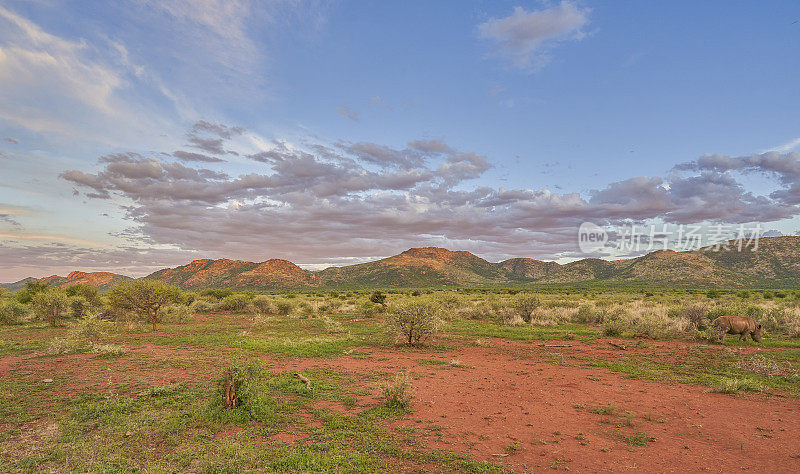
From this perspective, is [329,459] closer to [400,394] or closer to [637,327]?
[400,394]

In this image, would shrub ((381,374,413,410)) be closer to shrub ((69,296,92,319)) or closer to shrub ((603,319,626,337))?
shrub ((603,319,626,337))

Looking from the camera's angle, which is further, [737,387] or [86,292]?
[86,292]

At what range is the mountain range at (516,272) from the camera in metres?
88.1

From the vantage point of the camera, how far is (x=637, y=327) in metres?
23.2

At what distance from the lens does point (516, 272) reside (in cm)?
17188

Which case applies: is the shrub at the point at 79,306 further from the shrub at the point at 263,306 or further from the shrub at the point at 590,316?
the shrub at the point at 590,316

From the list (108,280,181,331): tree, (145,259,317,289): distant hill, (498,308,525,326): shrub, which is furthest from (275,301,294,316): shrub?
(145,259,317,289): distant hill

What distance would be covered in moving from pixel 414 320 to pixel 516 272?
16233cm

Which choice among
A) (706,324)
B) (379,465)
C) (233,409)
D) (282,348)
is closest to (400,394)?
(379,465)

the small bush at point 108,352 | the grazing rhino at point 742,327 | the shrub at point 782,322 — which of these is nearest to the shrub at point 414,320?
the small bush at point 108,352

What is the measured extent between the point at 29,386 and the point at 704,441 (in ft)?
61.3

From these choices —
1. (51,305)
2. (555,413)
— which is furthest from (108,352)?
(555,413)

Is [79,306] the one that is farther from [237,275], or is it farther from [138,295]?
[237,275]

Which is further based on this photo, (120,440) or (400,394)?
(400,394)
